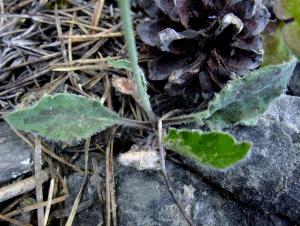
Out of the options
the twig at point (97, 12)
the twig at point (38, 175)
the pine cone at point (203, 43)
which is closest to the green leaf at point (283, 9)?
the pine cone at point (203, 43)

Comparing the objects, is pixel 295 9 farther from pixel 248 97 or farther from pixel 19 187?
pixel 19 187

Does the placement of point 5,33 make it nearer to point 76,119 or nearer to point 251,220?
point 76,119

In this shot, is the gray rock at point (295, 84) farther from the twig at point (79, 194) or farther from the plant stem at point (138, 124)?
the twig at point (79, 194)

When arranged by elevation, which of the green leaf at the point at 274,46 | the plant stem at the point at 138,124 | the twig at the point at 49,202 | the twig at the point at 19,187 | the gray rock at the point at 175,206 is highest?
the green leaf at the point at 274,46

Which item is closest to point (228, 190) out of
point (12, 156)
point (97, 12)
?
point (12, 156)

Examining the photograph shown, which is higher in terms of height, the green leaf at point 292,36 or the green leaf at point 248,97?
the green leaf at point 292,36

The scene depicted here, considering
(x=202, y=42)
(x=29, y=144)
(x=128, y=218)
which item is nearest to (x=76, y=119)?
(x=29, y=144)
